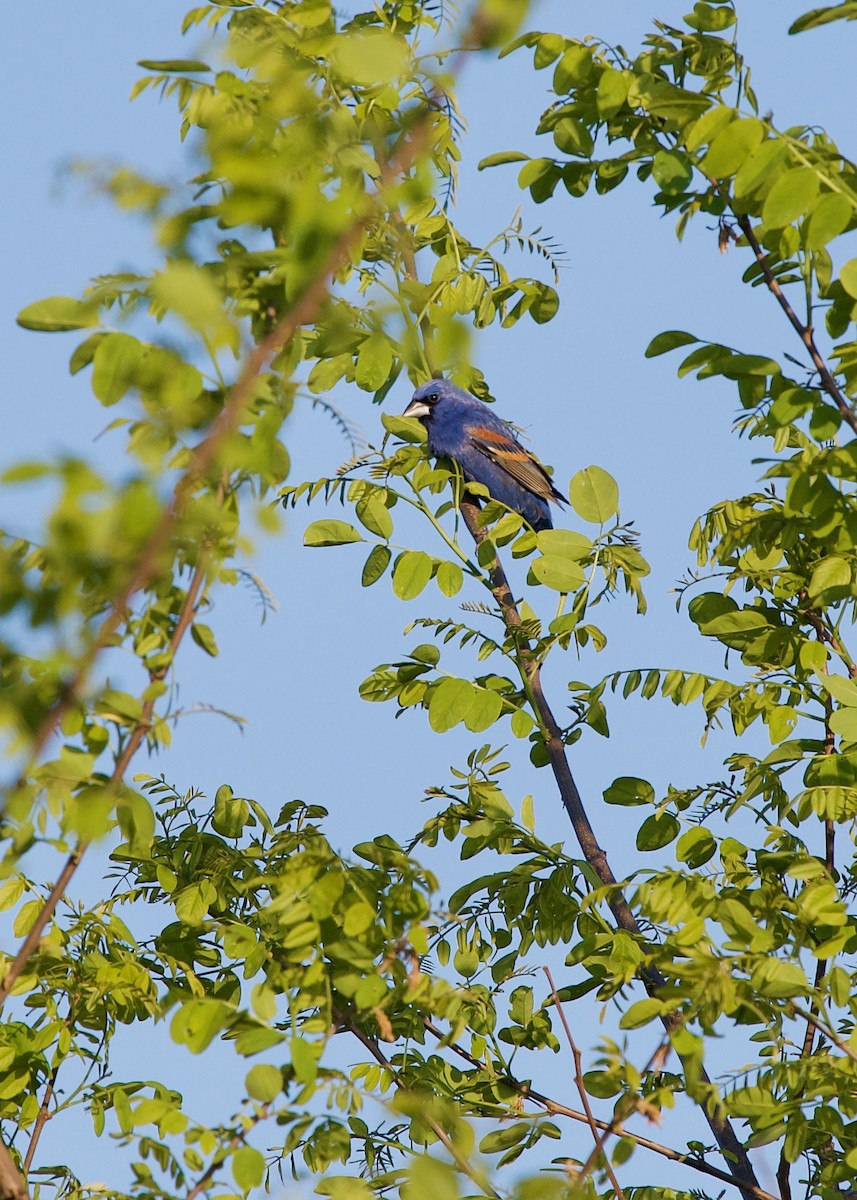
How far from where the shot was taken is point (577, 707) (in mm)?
4016

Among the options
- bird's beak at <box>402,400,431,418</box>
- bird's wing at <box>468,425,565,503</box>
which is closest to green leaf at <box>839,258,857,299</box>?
bird's wing at <box>468,425,565,503</box>

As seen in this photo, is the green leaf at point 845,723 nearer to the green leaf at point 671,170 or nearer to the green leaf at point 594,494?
the green leaf at point 594,494

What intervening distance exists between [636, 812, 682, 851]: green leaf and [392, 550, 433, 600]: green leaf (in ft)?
3.20

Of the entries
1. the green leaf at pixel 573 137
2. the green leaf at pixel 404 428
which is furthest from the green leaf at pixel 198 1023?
the green leaf at pixel 404 428

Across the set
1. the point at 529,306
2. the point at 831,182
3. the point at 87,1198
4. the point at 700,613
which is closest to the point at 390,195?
the point at 831,182

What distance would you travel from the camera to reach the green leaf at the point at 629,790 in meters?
3.84

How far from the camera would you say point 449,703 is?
3.75m

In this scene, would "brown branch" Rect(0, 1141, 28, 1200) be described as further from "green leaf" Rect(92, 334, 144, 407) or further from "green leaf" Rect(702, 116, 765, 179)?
"green leaf" Rect(702, 116, 765, 179)

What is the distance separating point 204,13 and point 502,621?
210 centimetres

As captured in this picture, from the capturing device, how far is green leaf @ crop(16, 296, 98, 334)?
1.91 metres

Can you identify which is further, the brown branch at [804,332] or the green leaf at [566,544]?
the green leaf at [566,544]

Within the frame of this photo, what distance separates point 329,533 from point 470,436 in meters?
4.05

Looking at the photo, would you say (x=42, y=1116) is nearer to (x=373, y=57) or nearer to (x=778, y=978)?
(x=778, y=978)

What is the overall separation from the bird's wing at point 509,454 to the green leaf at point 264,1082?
226 inches
